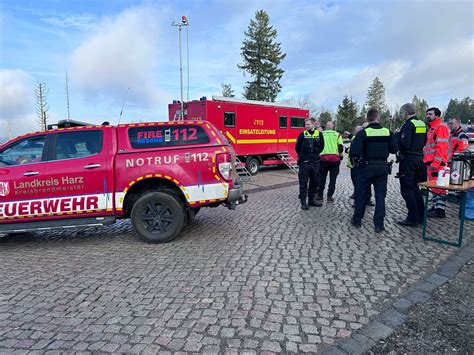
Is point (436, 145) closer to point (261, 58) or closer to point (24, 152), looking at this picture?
point (24, 152)

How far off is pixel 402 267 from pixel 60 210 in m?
4.72

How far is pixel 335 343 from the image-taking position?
2.54 metres

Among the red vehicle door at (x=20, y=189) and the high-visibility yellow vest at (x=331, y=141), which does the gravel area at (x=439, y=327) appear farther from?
the red vehicle door at (x=20, y=189)

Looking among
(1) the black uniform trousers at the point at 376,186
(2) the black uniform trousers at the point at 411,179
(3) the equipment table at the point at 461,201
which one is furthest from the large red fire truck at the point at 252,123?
(3) the equipment table at the point at 461,201

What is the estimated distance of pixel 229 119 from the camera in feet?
41.0

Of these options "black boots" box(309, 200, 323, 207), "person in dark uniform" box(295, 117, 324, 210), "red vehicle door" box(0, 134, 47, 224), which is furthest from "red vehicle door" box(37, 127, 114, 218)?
"black boots" box(309, 200, 323, 207)

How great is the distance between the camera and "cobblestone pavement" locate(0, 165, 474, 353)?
8.72ft

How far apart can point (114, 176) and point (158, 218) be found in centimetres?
90

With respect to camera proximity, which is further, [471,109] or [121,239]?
[471,109]

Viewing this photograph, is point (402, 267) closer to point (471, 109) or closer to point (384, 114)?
point (384, 114)

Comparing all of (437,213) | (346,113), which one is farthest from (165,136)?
(346,113)

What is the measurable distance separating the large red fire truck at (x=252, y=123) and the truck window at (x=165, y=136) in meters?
6.85

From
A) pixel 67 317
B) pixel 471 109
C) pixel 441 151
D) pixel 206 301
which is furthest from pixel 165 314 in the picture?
pixel 471 109

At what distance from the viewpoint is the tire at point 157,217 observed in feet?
15.9
